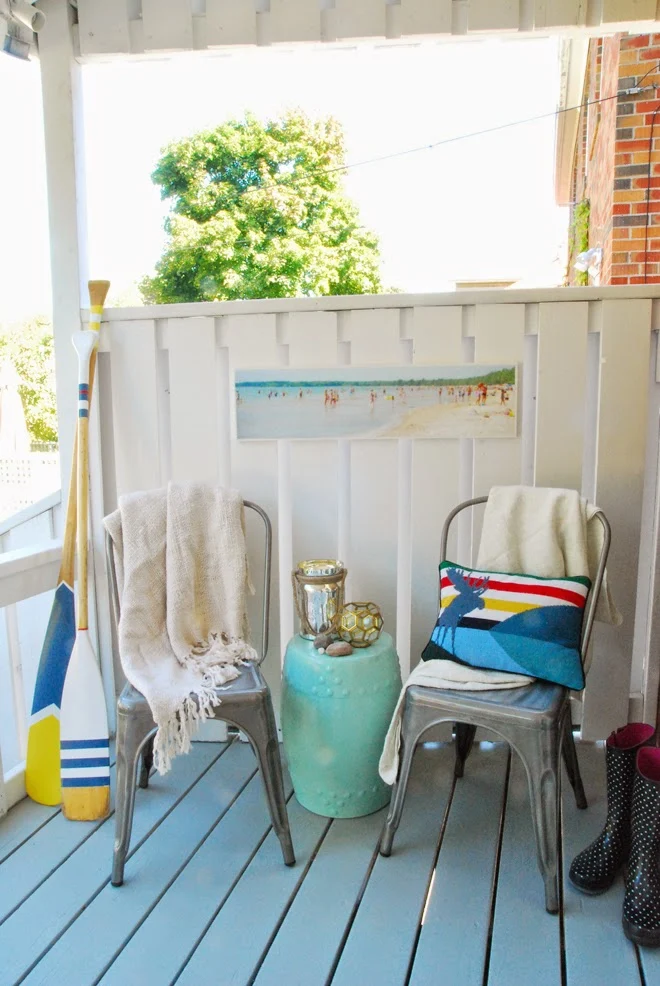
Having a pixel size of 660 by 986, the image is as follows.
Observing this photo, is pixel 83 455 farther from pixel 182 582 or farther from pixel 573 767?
pixel 573 767

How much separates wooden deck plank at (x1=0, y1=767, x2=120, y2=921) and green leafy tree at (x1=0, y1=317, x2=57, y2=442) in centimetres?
1083

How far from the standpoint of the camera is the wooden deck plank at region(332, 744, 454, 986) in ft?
4.75

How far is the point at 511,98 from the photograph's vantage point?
1376 cm

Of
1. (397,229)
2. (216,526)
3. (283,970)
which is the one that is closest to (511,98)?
(397,229)

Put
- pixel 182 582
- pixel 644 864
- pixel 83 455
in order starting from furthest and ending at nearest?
pixel 83 455, pixel 182 582, pixel 644 864

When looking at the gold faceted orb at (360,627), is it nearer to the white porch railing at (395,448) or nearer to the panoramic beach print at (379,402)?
the white porch railing at (395,448)

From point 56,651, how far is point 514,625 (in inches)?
54.3

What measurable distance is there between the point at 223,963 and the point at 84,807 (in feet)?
2.44

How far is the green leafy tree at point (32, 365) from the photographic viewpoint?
38.8 feet

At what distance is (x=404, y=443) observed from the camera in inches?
92.5

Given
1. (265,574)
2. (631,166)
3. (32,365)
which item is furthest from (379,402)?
(32,365)

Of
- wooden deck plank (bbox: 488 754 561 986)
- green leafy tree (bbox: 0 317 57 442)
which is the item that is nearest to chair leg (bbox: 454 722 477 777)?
wooden deck plank (bbox: 488 754 561 986)

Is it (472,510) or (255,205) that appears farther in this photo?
(255,205)

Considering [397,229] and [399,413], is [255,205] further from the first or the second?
[399,413]
